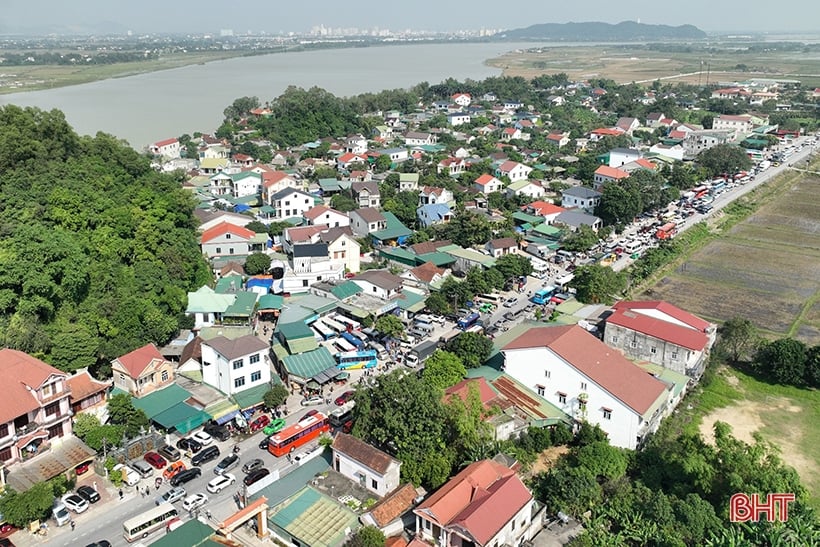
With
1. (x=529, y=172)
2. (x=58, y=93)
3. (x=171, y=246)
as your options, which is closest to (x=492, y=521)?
(x=171, y=246)

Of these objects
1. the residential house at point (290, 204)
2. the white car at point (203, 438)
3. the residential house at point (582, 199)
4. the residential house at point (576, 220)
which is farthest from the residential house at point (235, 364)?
the residential house at point (582, 199)

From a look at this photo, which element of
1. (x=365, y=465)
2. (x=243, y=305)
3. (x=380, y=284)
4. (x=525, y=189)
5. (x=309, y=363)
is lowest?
(x=309, y=363)

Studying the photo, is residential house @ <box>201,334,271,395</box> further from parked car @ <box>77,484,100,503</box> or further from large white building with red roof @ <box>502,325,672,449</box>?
large white building with red roof @ <box>502,325,672,449</box>

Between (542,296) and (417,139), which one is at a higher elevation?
(417,139)

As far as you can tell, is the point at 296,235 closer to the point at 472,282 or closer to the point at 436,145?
the point at 472,282

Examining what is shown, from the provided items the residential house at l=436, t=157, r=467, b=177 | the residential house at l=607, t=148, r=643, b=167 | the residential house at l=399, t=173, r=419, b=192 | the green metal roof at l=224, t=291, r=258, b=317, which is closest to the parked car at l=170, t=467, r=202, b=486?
the green metal roof at l=224, t=291, r=258, b=317

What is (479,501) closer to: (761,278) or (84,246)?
(84,246)

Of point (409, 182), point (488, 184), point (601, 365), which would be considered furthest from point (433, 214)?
point (601, 365)
